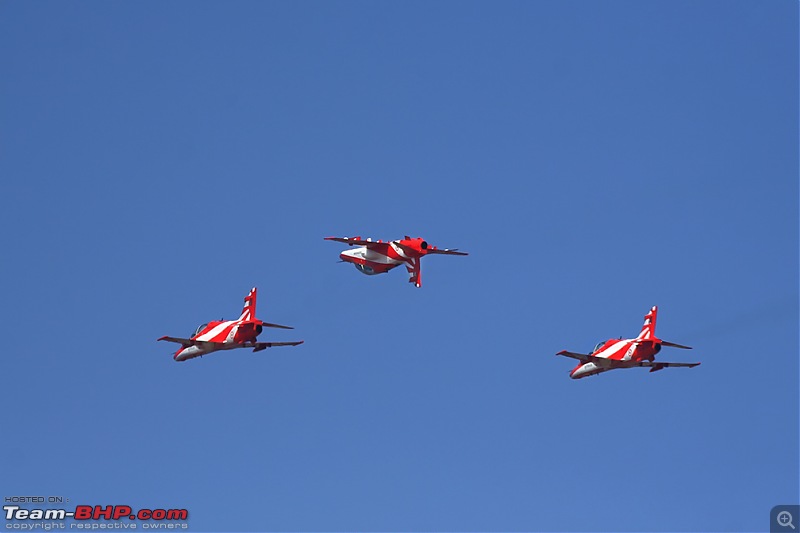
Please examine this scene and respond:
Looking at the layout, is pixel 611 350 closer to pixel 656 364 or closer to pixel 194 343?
pixel 656 364

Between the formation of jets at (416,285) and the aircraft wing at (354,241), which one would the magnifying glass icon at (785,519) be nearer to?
the formation of jets at (416,285)

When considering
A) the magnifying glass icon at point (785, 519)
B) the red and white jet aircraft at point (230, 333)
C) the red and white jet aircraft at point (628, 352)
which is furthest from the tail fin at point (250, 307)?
the magnifying glass icon at point (785, 519)

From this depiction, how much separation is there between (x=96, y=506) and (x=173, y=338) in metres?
15.5

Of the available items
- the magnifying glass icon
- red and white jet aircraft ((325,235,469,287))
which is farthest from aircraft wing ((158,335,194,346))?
the magnifying glass icon

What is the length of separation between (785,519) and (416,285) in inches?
1306

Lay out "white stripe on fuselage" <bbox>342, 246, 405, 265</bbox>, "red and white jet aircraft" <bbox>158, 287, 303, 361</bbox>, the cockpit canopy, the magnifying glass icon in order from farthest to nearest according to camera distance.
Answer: the cockpit canopy, "white stripe on fuselage" <bbox>342, 246, 405, 265</bbox>, "red and white jet aircraft" <bbox>158, 287, 303, 361</bbox>, the magnifying glass icon

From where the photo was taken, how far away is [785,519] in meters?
140

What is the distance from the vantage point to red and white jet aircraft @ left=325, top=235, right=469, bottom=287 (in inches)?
6014

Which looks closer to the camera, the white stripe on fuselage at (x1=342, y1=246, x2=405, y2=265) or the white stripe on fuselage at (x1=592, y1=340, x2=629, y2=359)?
the white stripe on fuselage at (x1=592, y1=340, x2=629, y2=359)

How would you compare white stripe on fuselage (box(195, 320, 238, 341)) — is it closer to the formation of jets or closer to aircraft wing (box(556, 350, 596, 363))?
the formation of jets

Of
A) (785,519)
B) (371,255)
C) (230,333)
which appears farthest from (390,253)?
(785,519)

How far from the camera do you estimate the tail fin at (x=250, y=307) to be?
151 m

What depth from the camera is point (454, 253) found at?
15412cm

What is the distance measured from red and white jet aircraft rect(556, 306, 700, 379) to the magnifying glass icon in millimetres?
15891
